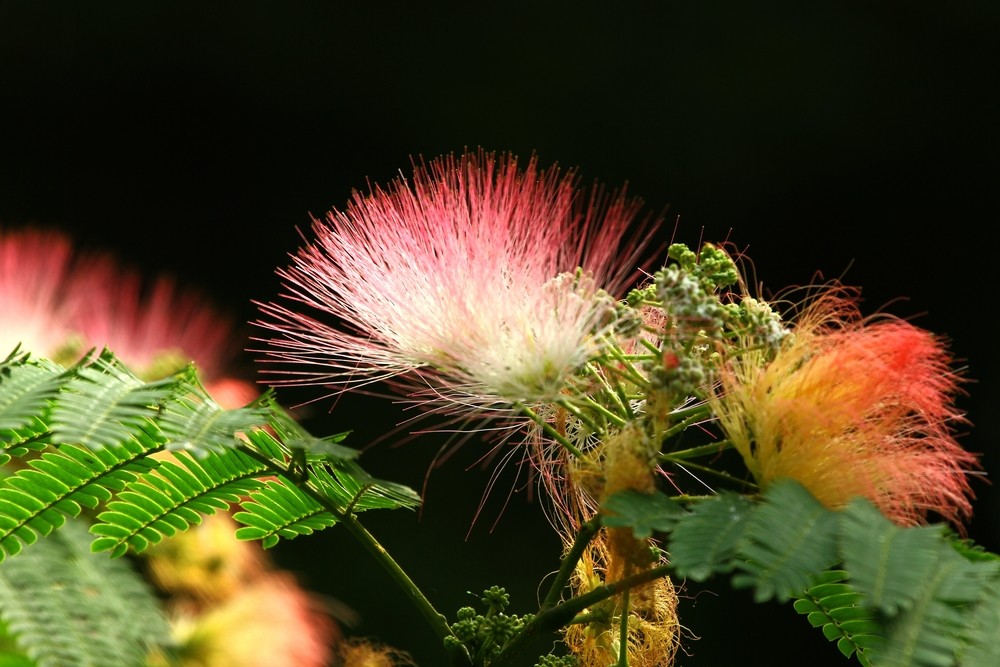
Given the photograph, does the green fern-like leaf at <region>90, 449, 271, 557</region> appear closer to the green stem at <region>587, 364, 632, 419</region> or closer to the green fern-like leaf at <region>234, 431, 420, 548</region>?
the green fern-like leaf at <region>234, 431, 420, 548</region>

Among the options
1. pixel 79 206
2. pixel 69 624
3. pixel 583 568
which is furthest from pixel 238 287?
pixel 69 624

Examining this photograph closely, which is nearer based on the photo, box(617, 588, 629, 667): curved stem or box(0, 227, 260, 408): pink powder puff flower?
box(617, 588, 629, 667): curved stem

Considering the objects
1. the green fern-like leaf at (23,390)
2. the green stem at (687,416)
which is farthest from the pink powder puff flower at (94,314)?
the green stem at (687,416)

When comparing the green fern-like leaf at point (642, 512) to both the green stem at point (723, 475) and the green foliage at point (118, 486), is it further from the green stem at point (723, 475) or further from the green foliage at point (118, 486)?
the green foliage at point (118, 486)

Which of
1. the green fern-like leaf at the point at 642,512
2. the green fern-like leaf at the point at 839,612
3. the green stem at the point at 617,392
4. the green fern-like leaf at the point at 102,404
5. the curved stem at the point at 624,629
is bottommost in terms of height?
the curved stem at the point at 624,629

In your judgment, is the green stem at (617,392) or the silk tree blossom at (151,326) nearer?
the green stem at (617,392)

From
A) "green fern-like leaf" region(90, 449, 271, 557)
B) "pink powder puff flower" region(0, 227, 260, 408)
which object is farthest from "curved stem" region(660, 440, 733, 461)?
"pink powder puff flower" region(0, 227, 260, 408)
